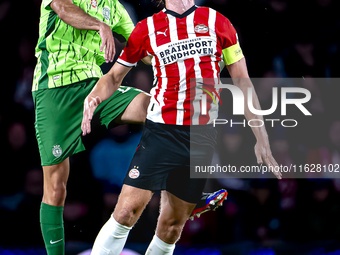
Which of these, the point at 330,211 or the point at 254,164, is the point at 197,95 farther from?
the point at 330,211

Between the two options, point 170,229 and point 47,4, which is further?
point 47,4

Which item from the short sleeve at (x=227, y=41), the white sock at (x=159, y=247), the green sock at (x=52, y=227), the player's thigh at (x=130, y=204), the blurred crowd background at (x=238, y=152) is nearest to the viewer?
the player's thigh at (x=130, y=204)

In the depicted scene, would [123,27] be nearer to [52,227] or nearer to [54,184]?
[54,184]

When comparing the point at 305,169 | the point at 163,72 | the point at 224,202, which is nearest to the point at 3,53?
the point at 163,72

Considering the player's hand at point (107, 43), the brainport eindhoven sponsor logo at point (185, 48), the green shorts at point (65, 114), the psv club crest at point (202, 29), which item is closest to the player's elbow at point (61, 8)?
the player's hand at point (107, 43)

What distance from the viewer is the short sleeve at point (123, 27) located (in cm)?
209

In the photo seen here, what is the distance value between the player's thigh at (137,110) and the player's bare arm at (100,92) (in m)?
0.23

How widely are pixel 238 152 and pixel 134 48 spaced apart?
100 centimetres

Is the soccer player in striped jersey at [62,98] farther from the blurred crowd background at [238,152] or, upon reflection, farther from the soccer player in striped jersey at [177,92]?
the soccer player in striped jersey at [177,92]

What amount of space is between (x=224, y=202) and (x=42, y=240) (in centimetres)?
120

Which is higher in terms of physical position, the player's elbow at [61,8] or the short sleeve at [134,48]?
the player's elbow at [61,8]

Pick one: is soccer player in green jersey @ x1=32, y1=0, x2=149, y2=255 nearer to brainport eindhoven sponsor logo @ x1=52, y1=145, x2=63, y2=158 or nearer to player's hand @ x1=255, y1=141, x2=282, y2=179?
brainport eindhoven sponsor logo @ x1=52, y1=145, x2=63, y2=158

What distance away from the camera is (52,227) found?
6.64 feet

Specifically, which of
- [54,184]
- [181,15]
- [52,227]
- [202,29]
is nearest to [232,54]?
[202,29]
